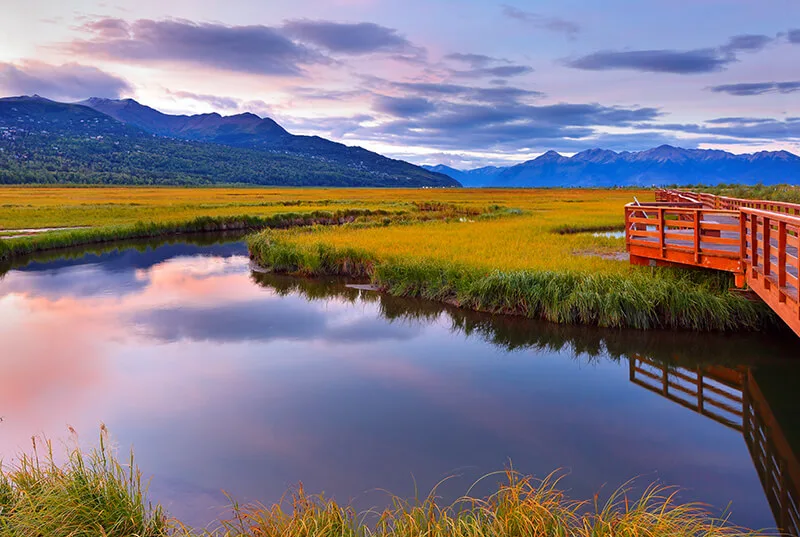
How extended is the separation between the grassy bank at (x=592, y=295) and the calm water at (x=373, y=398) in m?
0.52

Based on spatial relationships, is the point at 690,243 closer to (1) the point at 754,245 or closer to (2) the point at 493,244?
(1) the point at 754,245

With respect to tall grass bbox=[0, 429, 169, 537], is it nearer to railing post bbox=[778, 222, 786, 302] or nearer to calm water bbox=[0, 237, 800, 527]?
calm water bbox=[0, 237, 800, 527]

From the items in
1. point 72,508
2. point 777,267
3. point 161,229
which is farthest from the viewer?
point 161,229

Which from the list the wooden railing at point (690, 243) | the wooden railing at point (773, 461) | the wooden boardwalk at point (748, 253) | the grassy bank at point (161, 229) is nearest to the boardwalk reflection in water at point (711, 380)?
the wooden railing at point (773, 461)

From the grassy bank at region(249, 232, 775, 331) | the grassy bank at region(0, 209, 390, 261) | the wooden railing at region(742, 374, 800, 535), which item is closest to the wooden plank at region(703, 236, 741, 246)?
the grassy bank at region(249, 232, 775, 331)

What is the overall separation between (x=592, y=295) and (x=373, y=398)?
7.05 metres

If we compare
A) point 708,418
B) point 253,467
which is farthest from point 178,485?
point 708,418

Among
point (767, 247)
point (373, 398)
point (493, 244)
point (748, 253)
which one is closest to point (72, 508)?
point (373, 398)

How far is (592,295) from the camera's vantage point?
14984 mm

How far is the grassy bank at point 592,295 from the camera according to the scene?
14258 mm

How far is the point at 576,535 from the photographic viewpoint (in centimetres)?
507

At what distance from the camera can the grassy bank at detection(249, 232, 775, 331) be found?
14.3 metres

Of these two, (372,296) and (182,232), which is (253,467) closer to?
(372,296)

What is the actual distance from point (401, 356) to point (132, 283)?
15468mm
